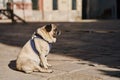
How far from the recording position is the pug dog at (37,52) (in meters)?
7.53

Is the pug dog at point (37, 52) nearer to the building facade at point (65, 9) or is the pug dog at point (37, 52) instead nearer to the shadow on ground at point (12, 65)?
the shadow on ground at point (12, 65)

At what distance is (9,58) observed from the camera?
983 centimetres

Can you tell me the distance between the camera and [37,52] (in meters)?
7.63

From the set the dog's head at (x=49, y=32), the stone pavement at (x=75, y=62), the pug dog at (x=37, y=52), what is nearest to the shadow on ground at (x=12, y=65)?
the stone pavement at (x=75, y=62)

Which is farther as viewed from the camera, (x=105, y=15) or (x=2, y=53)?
(x=105, y=15)

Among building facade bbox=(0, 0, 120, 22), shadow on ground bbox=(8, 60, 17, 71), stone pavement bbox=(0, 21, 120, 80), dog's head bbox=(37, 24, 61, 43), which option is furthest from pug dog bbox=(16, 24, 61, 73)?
building facade bbox=(0, 0, 120, 22)

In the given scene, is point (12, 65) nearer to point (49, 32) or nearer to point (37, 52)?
point (37, 52)

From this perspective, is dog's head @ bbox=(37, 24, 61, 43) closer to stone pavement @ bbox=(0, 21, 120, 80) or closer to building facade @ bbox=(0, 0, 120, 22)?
stone pavement @ bbox=(0, 21, 120, 80)

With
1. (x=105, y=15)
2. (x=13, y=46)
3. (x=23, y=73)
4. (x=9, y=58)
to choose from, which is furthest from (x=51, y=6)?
(x=23, y=73)

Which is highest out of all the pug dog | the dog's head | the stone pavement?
the dog's head

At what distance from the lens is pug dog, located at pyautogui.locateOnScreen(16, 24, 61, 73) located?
24.7 feet

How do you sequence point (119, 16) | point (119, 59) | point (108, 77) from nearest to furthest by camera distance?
point (108, 77) < point (119, 59) < point (119, 16)

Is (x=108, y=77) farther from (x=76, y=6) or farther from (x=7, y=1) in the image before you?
(x=76, y=6)

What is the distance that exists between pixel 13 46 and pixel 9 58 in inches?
111
